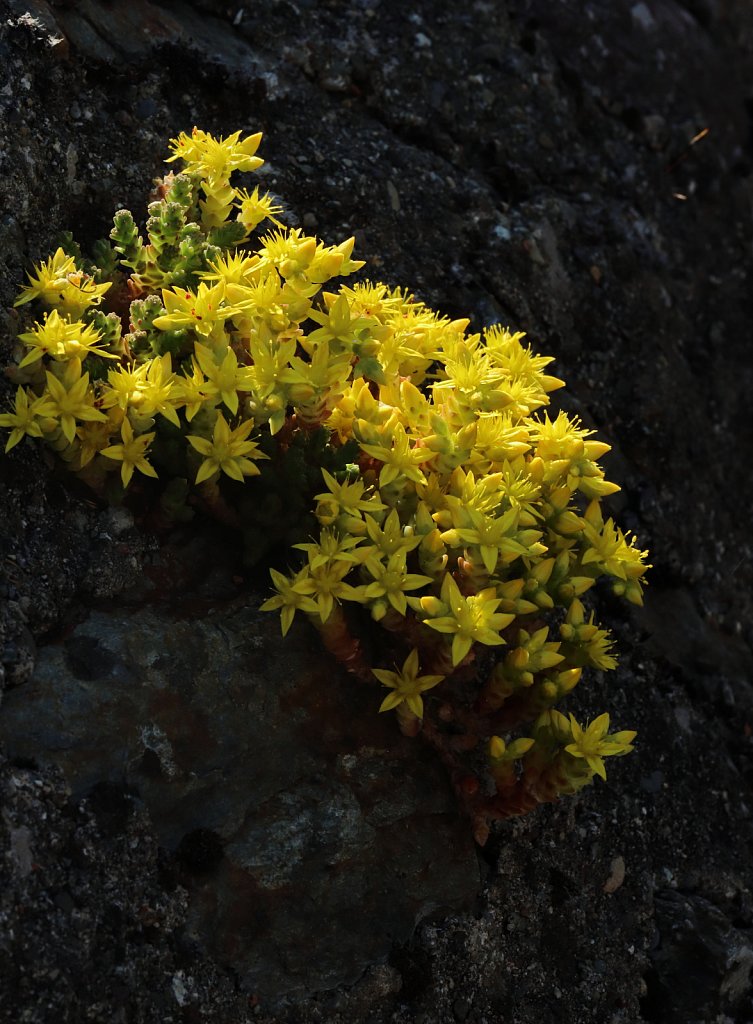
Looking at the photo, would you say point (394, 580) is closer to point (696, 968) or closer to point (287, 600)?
point (287, 600)

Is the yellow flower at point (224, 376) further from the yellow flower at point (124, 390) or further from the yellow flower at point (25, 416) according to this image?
the yellow flower at point (25, 416)

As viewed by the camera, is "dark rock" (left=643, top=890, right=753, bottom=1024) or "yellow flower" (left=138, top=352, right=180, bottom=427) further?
"dark rock" (left=643, top=890, right=753, bottom=1024)

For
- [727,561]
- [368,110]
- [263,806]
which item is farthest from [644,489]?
[263,806]

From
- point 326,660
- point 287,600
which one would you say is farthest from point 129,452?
point 326,660

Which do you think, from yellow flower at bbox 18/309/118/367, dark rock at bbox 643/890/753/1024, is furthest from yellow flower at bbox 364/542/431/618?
dark rock at bbox 643/890/753/1024

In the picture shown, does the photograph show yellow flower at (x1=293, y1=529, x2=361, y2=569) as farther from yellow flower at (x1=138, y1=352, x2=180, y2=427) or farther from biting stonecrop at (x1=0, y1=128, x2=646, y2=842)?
yellow flower at (x1=138, y1=352, x2=180, y2=427)

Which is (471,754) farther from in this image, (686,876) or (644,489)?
(644,489)
